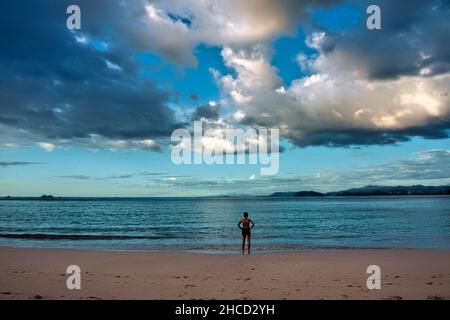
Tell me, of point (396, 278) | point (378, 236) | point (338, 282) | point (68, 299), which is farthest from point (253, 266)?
point (378, 236)

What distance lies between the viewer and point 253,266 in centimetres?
1662

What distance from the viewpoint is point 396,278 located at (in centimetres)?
1369

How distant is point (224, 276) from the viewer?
47.4ft

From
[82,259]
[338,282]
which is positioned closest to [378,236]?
[338,282]

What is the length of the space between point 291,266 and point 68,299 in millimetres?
9721

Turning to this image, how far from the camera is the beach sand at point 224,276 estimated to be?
11375mm

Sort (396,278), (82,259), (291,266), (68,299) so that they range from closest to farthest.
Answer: (68,299) → (396,278) → (291,266) → (82,259)

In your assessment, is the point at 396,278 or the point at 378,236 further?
the point at 378,236

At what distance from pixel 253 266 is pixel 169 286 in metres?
5.26

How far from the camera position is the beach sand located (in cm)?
1138

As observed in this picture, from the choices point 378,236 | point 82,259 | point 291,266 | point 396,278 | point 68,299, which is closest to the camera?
point 68,299
